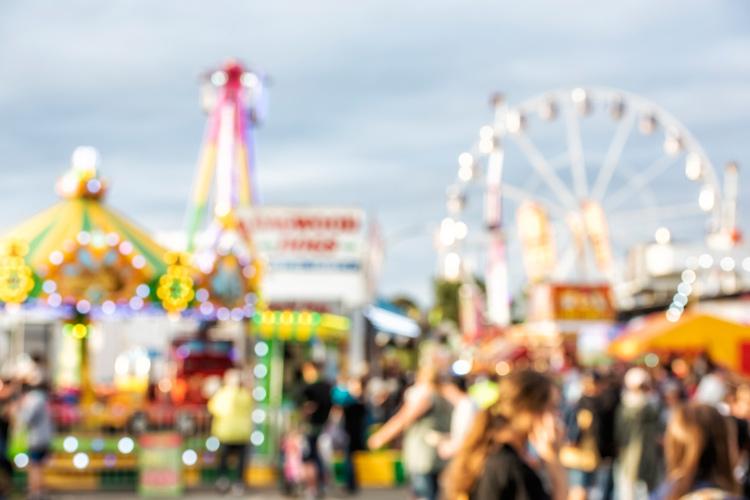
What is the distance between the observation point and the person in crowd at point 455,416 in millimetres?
9523

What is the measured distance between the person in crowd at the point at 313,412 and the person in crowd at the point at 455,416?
4.73m

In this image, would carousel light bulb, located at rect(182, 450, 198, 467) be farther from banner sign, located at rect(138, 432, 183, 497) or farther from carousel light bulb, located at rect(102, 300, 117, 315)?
carousel light bulb, located at rect(102, 300, 117, 315)

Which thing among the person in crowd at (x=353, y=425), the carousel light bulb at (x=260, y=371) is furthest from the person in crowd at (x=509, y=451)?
the carousel light bulb at (x=260, y=371)

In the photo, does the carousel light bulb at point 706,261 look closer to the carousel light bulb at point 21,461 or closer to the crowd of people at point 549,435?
the crowd of people at point 549,435

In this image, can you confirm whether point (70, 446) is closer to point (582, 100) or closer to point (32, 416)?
point (32, 416)

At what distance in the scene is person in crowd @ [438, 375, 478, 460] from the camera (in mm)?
9523

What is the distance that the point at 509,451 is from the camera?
4.95 meters

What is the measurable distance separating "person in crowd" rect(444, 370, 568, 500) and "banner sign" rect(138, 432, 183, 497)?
36.9 feet

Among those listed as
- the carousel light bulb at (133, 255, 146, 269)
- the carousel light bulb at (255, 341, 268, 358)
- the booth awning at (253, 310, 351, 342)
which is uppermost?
the carousel light bulb at (133, 255, 146, 269)

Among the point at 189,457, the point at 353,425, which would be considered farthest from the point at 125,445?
the point at 353,425

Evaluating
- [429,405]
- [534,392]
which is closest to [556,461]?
[534,392]

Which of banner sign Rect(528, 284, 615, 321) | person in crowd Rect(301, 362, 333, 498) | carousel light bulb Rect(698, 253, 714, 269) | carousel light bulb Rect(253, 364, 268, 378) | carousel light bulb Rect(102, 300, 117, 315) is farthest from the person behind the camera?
carousel light bulb Rect(698, 253, 714, 269)

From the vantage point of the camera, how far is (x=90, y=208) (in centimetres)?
1966

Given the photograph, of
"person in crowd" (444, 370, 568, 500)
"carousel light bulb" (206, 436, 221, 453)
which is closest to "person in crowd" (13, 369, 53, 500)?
"carousel light bulb" (206, 436, 221, 453)
